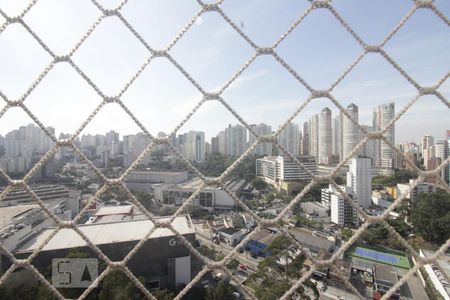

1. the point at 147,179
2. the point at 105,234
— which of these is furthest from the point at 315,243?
the point at 147,179

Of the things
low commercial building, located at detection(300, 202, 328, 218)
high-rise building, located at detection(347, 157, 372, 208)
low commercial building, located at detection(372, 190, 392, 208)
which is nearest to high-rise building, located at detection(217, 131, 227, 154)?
low commercial building, located at detection(300, 202, 328, 218)

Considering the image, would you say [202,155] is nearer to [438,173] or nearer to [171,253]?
[171,253]

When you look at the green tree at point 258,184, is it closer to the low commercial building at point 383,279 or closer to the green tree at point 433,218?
the green tree at point 433,218

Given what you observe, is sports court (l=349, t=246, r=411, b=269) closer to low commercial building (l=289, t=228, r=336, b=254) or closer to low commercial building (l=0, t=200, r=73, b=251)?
low commercial building (l=289, t=228, r=336, b=254)

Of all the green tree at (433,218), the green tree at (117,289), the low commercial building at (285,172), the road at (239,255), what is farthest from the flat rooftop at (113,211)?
the green tree at (433,218)

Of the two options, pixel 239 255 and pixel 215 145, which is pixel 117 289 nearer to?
pixel 239 255

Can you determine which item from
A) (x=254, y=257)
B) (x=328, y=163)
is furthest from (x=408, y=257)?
(x=328, y=163)
